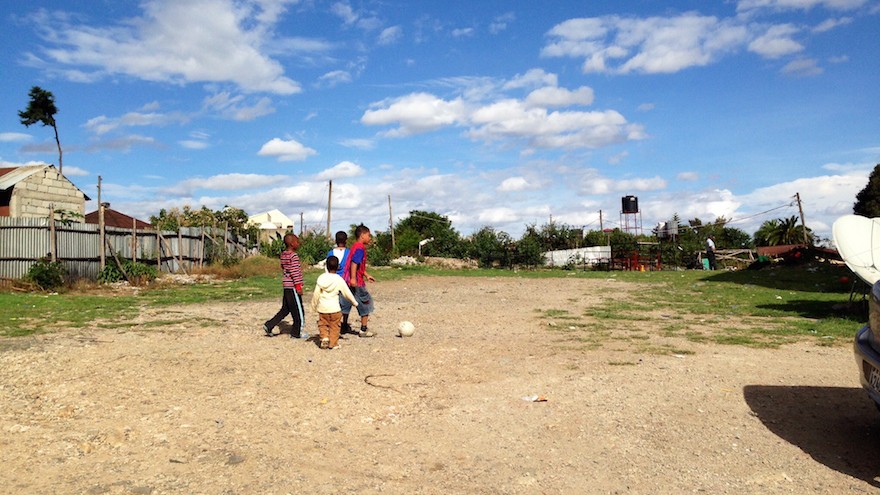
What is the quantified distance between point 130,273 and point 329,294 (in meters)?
13.1

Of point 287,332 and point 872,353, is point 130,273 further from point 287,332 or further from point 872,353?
point 872,353

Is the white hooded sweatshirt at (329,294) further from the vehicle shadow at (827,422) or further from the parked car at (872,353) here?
the parked car at (872,353)

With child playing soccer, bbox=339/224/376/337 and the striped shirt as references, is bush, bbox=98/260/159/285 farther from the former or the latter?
child playing soccer, bbox=339/224/376/337

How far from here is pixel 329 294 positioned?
8141 millimetres

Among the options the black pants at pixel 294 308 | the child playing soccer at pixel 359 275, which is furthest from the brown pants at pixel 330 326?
the black pants at pixel 294 308

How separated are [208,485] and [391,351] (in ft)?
13.6

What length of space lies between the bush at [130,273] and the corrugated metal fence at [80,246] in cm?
22

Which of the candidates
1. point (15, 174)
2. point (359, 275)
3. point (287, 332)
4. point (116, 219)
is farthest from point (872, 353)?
point (116, 219)

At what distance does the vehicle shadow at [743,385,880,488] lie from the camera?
14.1 feet

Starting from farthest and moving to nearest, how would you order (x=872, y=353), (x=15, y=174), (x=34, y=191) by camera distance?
1. (x=34, y=191)
2. (x=15, y=174)
3. (x=872, y=353)

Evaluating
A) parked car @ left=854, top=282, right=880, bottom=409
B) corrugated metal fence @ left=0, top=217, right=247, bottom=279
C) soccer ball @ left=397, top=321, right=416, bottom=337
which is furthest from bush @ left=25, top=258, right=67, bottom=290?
parked car @ left=854, top=282, right=880, bottom=409

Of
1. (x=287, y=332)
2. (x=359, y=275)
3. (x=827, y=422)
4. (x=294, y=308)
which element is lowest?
(x=827, y=422)

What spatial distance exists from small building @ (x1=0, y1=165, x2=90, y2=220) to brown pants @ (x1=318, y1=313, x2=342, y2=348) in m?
20.9

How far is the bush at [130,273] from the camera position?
18391 millimetres
